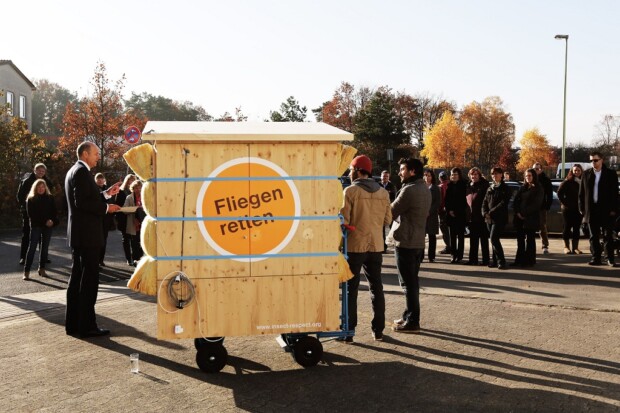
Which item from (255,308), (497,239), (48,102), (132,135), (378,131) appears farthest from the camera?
(48,102)

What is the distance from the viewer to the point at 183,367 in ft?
21.4

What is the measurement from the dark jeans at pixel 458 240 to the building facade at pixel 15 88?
134 feet

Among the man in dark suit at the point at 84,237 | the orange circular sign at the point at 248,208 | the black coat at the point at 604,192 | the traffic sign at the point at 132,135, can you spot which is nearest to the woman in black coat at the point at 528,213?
the black coat at the point at 604,192

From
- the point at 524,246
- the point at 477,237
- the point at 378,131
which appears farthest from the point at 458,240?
the point at 378,131

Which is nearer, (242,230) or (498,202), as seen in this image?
(242,230)

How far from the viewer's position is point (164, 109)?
9469cm

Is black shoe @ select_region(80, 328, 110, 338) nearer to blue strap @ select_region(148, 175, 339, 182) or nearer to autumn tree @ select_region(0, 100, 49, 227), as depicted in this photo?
blue strap @ select_region(148, 175, 339, 182)

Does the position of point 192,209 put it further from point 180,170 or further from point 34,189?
point 34,189

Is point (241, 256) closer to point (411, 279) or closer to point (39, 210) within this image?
point (411, 279)

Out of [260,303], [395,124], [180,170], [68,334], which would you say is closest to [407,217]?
[260,303]

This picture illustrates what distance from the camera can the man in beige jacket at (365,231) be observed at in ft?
23.9

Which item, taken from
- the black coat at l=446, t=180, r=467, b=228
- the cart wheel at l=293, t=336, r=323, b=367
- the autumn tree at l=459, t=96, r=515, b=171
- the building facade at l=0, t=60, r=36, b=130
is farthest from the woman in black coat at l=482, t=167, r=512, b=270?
the autumn tree at l=459, t=96, r=515, b=171

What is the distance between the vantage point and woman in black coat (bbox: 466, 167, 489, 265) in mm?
13633

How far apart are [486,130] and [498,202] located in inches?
3169
